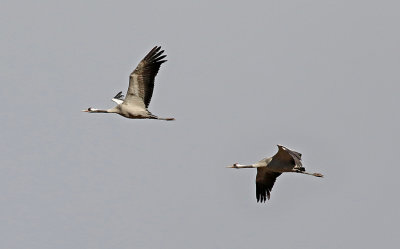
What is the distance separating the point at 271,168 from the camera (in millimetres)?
41906

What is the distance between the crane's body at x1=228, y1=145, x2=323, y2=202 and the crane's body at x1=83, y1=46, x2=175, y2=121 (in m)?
4.13

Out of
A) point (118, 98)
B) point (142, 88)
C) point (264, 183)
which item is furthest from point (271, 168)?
point (118, 98)

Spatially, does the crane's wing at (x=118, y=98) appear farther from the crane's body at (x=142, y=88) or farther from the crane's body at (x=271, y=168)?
the crane's body at (x=271, y=168)

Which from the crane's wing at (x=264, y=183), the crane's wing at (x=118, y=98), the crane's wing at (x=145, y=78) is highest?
the crane's wing at (x=145, y=78)

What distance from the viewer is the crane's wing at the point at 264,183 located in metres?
44.2

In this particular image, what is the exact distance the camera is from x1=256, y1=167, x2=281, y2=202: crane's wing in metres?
44.2

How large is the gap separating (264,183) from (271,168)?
2.66 metres

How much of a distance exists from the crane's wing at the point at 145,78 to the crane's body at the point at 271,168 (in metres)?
5.15

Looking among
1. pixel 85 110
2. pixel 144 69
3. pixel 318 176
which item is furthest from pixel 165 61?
pixel 318 176

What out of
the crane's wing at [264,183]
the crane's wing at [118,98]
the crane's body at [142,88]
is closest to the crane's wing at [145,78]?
the crane's body at [142,88]

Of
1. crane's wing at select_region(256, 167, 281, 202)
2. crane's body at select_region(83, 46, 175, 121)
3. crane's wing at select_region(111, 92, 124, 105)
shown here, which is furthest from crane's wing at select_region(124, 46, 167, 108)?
crane's wing at select_region(256, 167, 281, 202)

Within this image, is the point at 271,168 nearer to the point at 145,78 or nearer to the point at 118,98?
the point at 145,78

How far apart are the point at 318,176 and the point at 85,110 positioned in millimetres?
9524

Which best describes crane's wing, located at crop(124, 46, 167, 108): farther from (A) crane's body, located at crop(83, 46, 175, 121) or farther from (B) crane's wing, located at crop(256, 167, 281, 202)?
(B) crane's wing, located at crop(256, 167, 281, 202)
